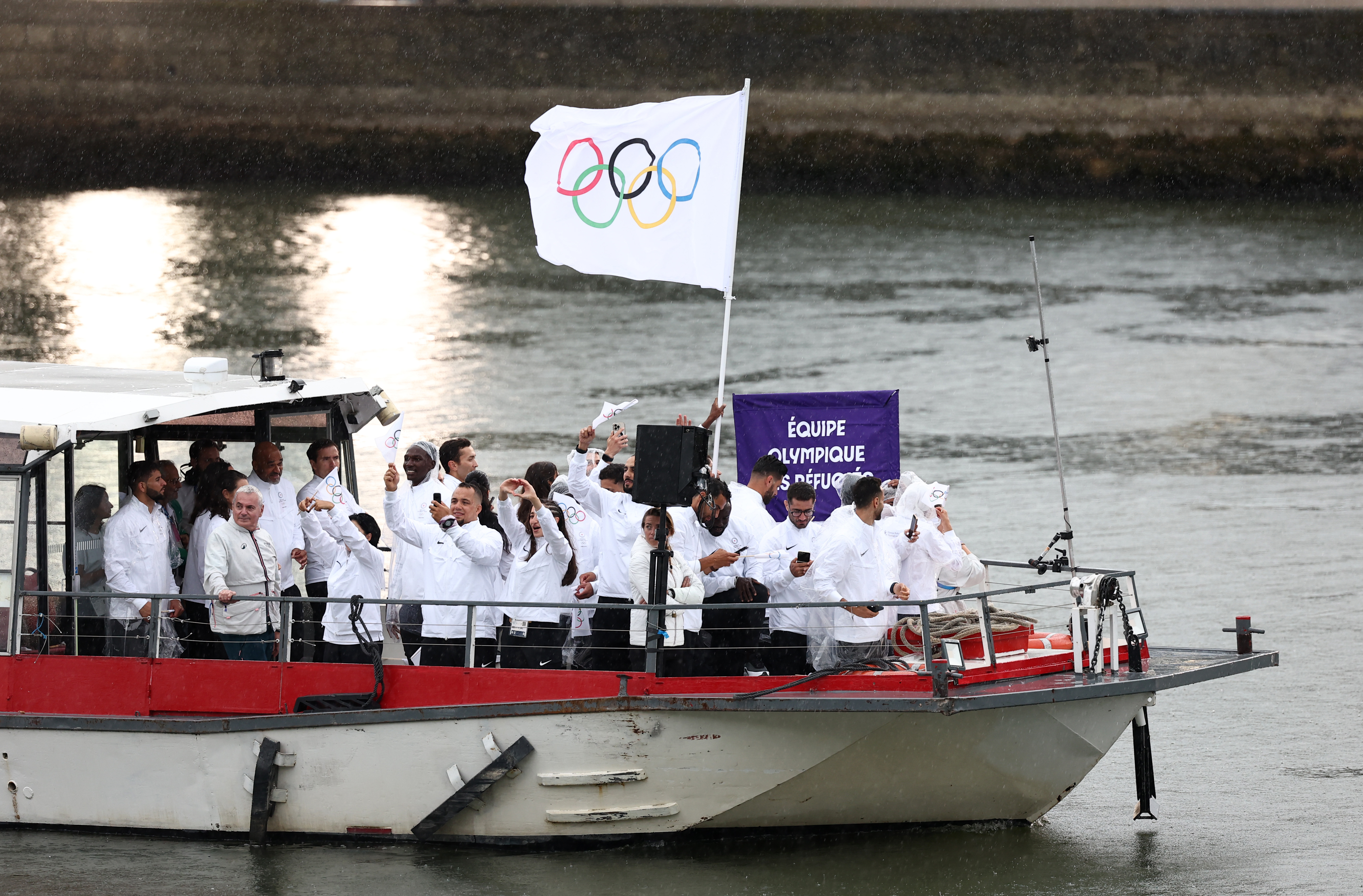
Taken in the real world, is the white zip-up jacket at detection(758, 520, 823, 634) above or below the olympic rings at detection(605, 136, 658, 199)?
below

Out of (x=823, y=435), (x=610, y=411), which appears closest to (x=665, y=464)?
(x=610, y=411)

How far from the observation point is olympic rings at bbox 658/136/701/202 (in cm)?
1023

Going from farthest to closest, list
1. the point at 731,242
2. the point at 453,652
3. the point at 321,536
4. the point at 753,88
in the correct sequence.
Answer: the point at 753,88
the point at 731,242
the point at 321,536
the point at 453,652

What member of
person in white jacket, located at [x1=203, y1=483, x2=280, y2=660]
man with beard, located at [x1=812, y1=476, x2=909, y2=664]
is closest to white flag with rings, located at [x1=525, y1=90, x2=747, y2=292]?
man with beard, located at [x1=812, y1=476, x2=909, y2=664]

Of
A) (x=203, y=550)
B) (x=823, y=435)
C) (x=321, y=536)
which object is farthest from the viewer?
(x=823, y=435)

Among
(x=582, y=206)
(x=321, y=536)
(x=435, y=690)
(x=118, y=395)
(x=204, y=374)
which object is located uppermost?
(x=582, y=206)

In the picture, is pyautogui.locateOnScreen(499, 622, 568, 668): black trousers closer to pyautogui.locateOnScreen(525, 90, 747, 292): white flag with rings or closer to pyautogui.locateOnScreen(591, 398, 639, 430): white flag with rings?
pyautogui.locateOnScreen(591, 398, 639, 430): white flag with rings

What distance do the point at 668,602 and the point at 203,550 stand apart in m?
2.67

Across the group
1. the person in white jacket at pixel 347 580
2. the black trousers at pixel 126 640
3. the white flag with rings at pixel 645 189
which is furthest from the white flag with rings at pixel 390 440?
the black trousers at pixel 126 640

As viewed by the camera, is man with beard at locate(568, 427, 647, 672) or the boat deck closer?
the boat deck

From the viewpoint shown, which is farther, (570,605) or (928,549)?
(928,549)

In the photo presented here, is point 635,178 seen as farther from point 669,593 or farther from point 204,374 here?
point 204,374

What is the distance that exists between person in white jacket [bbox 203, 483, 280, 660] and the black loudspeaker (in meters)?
2.23

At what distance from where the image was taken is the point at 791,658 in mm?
9461
